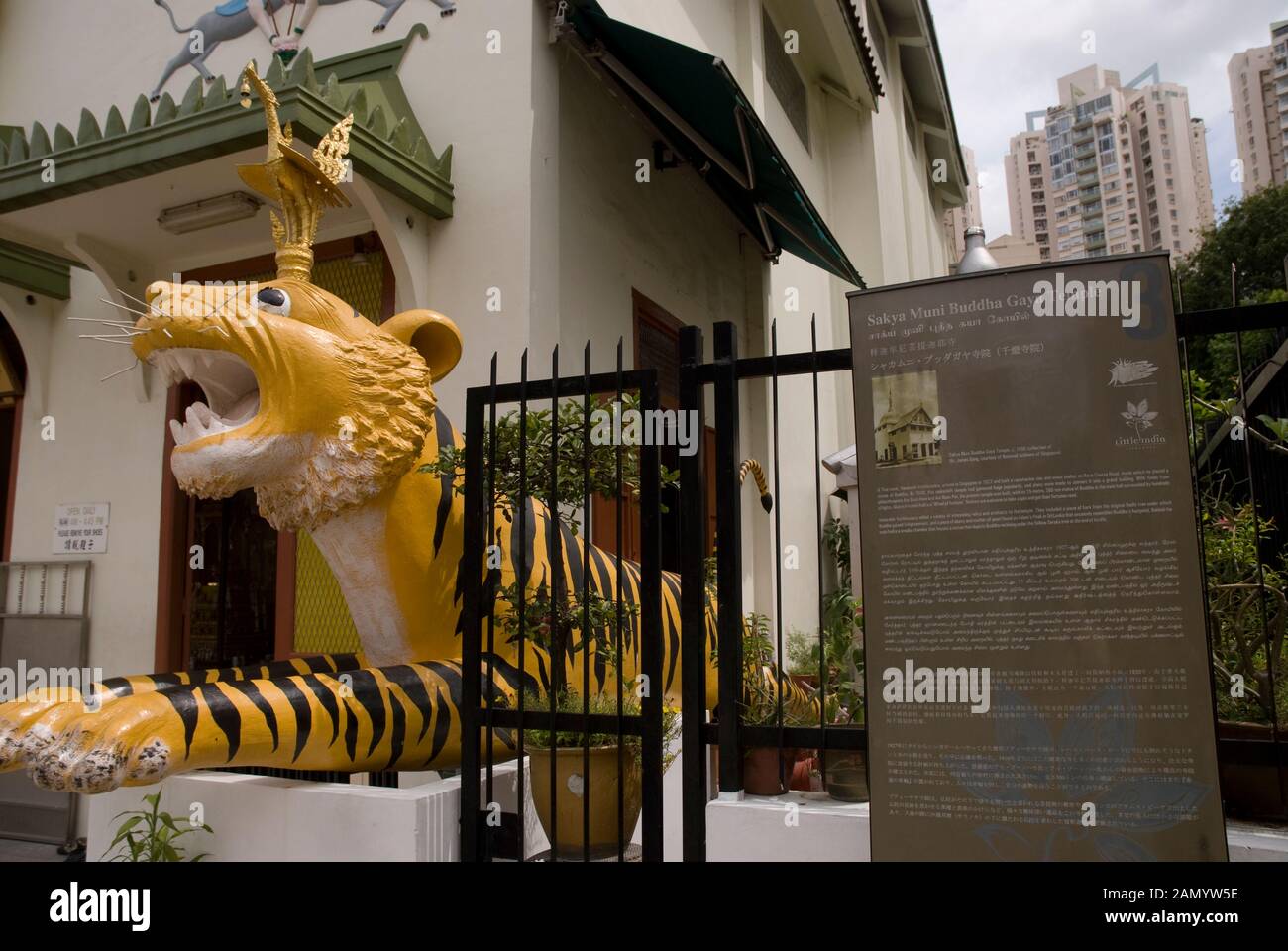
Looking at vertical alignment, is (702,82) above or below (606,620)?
above

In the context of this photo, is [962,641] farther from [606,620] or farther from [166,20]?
[166,20]

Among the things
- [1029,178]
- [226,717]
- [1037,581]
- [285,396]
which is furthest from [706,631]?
[1029,178]

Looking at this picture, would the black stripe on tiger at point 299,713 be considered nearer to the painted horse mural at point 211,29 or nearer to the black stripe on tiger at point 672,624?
Answer: the black stripe on tiger at point 672,624

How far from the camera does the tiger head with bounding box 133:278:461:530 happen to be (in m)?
3.68

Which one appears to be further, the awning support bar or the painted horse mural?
the painted horse mural

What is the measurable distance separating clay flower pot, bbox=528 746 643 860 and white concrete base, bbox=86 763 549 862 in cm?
25

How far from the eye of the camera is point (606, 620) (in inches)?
147

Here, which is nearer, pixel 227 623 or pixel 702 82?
pixel 702 82

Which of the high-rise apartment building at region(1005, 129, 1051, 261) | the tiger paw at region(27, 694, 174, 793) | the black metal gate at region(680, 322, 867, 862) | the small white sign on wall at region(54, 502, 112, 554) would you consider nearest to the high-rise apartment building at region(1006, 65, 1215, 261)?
the high-rise apartment building at region(1005, 129, 1051, 261)

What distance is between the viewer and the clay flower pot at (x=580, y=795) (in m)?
3.55

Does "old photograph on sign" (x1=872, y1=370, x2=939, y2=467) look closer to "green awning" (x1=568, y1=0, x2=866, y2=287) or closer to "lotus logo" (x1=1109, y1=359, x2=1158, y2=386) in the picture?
"lotus logo" (x1=1109, y1=359, x2=1158, y2=386)

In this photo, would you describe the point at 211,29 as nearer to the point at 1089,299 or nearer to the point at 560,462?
the point at 560,462

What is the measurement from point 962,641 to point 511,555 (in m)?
2.21
